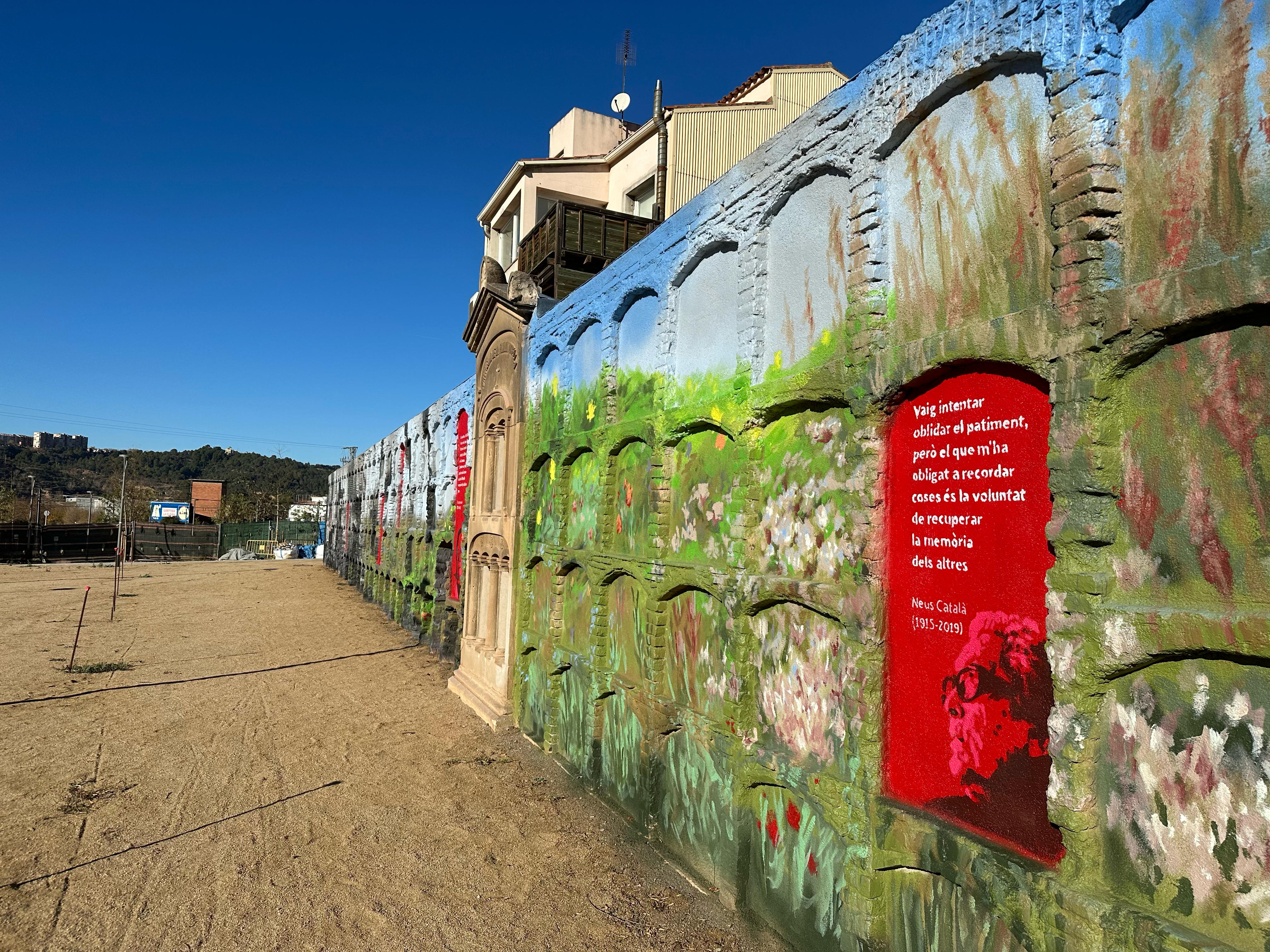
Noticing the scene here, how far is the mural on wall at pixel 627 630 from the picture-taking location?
619cm

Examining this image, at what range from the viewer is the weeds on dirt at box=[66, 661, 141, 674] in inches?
457

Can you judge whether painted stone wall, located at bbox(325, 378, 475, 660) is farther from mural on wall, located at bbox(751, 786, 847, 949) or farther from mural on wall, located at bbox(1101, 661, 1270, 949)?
mural on wall, located at bbox(1101, 661, 1270, 949)

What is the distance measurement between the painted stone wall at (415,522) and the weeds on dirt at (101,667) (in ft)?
15.5

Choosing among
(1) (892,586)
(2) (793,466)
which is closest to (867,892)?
(1) (892,586)

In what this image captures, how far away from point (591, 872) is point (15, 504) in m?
60.9

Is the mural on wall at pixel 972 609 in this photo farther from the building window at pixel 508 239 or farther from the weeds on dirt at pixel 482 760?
the building window at pixel 508 239

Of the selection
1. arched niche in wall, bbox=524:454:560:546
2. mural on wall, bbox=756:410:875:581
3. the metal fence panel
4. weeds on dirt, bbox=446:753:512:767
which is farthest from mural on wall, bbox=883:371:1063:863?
the metal fence panel

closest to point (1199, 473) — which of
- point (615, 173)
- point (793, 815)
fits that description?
point (793, 815)

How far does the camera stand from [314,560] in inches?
1720

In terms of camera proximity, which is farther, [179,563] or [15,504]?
[15,504]

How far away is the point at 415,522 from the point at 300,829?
1054 centimetres

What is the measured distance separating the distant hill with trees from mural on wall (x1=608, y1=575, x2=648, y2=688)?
52724 millimetres

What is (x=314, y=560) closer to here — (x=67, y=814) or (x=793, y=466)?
(x=67, y=814)

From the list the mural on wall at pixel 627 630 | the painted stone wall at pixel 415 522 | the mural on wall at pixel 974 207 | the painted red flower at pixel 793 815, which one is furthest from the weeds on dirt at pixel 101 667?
the mural on wall at pixel 974 207
